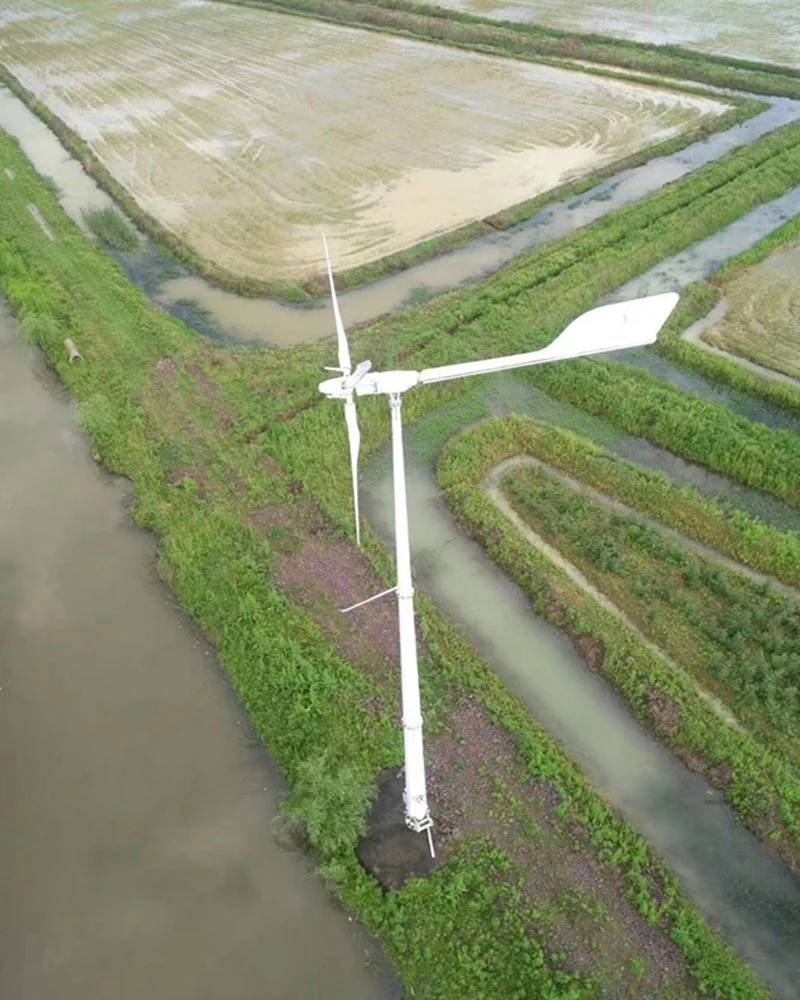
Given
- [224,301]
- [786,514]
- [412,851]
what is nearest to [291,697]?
[412,851]

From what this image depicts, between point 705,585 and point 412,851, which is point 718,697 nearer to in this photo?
point 705,585

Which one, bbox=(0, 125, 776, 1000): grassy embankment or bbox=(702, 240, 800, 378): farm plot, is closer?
bbox=(0, 125, 776, 1000): grassy embankment

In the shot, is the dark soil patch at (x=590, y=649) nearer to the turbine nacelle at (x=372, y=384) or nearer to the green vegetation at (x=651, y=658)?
the green vegetation at (x=651, y=658)

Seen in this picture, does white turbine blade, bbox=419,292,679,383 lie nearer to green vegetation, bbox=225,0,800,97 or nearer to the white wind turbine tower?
the white wind turbine tower

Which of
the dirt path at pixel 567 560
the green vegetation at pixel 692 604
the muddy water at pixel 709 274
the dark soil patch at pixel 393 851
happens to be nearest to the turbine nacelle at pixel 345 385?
the dark soil patch at pixel 393 851

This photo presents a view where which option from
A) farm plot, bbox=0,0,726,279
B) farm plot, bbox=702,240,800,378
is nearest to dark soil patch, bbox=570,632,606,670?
farm plot, bbox=702,240,800,378

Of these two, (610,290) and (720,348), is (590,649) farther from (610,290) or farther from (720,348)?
(610,290)
